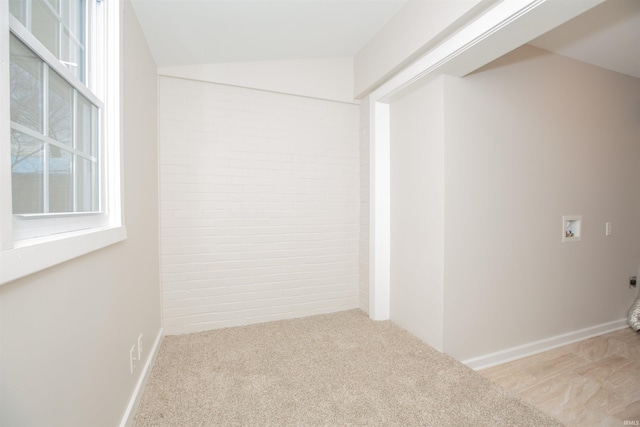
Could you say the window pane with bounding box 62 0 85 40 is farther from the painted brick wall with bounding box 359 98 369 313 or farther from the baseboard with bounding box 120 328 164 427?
the painted brick wall with bounding box 359 98 369 313

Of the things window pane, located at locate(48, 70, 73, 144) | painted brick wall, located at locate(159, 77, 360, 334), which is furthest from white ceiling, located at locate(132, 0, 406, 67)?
window pane, located at locate(48, 70, 73, 144)

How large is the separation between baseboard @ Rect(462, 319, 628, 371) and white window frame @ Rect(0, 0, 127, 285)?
254 cm

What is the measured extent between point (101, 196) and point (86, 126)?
1.07ft

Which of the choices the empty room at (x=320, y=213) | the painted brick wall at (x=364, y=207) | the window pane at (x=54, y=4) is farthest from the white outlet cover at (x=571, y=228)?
the window pane at (x=54, y=4)

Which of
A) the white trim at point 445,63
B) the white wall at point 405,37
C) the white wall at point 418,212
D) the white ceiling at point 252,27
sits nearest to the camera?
the white trim at point 445,63

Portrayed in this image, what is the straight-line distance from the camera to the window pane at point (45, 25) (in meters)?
0.94

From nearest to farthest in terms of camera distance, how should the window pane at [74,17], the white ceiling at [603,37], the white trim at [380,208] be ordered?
the window pane at [74,17], the white ceiling at [603,37], the white trim at [380,208]

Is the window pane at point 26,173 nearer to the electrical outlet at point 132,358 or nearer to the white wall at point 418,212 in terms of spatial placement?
the electrical outlet at point 132,358

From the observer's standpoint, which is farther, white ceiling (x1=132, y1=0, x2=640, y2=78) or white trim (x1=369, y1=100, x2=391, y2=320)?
white trim (x1=369, y1=100, x2=391, y2=320)

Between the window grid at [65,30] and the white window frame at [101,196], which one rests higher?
the window grid at [65,30]

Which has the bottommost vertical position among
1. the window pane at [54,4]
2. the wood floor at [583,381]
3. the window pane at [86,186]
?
the wood floor at [583,381]

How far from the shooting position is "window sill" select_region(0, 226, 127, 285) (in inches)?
25.1

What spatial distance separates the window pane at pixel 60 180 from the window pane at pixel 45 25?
374 mm

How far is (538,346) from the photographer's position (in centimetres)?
244
